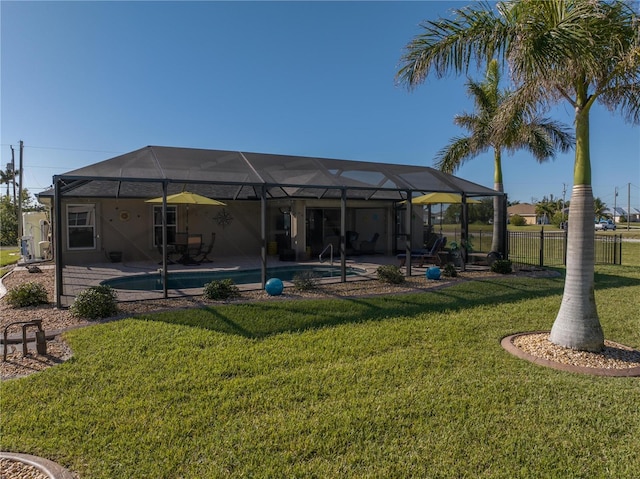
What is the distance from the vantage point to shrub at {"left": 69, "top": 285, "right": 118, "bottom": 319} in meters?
6.58

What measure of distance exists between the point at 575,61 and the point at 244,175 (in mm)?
6810

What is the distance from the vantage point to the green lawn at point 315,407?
9.34 ft

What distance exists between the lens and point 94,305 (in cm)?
661

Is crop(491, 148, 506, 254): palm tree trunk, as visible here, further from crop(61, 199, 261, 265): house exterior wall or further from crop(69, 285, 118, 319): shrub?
crop(69, 285, 118, 319): shrub

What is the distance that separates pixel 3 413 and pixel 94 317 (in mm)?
3293

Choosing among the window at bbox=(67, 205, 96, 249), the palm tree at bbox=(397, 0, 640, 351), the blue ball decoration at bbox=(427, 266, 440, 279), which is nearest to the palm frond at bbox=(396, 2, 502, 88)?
the palm tree at bbox=(397, 0, 640, 351)

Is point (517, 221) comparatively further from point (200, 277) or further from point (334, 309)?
point (334, 309)

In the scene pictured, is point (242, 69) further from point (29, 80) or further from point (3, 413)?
point (3, 413)

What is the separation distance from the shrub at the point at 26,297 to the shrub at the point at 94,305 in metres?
1.41

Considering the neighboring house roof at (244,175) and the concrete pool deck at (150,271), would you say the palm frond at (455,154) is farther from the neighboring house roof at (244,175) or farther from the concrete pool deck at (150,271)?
the concrete pool deck at (150,271)

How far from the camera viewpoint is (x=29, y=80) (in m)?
10.6

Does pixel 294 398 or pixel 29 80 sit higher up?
pixel 29 80

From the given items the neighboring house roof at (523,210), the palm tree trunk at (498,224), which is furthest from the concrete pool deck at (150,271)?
the neighboring house roof at (523,210)

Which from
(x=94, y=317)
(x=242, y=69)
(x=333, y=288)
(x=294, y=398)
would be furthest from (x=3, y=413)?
(x=242, y=69)
